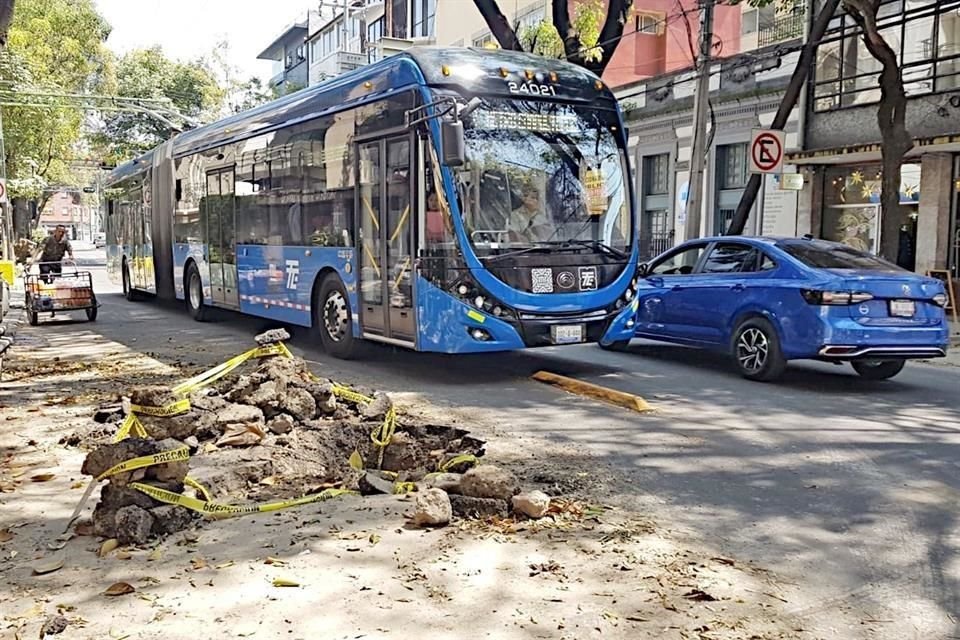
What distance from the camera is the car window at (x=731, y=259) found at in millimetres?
10156

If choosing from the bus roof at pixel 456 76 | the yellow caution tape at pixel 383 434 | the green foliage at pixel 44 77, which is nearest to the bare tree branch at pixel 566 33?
the bus roof at pixel 456 76

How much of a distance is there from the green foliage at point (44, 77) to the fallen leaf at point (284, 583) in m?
26.3

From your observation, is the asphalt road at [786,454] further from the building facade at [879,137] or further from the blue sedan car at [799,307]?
the building facade at [879,137]

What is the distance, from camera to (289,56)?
64.9 meters

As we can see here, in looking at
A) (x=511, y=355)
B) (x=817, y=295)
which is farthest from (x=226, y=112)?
(x=817, y=295)

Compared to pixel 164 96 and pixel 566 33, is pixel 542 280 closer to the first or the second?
pixel 566 33

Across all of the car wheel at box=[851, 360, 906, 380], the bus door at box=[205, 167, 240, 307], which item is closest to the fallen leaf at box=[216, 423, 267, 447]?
the car wheel at box=[851, 360, 906, 380]

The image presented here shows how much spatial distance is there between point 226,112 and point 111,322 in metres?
34.0

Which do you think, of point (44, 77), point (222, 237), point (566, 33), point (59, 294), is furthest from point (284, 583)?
point (44, 77)

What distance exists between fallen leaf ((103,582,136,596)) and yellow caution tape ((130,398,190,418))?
214 centimetres

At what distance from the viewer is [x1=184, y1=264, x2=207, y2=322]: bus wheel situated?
16.5 meters

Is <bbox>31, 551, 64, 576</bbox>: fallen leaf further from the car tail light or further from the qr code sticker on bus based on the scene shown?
the car tail light

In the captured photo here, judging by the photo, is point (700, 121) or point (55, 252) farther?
point (55, 252)

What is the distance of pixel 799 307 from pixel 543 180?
2904 mm
